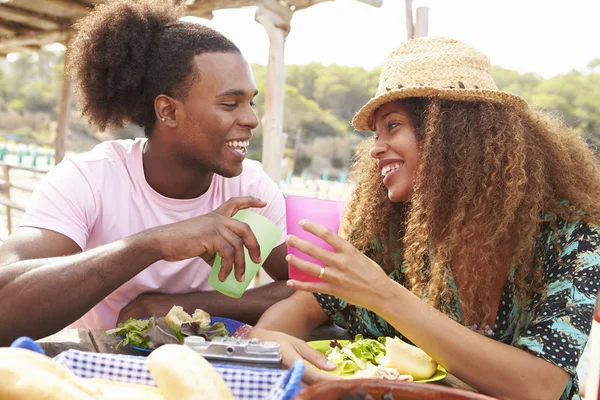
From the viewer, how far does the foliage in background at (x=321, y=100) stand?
54.2 m

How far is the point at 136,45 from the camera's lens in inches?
93.1

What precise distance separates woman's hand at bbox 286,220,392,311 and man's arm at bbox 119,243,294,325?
0.71 metres

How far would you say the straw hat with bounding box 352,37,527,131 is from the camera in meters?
1.67

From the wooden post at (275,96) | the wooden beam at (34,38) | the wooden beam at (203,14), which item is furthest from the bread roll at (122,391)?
the wooden beam at (34,38)

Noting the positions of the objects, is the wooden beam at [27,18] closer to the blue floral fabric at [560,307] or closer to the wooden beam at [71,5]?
the wooden beam at [71,5]

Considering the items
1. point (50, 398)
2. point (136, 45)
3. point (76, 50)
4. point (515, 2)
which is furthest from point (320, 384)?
point (515, 2)

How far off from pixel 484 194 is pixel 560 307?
37 centimetres

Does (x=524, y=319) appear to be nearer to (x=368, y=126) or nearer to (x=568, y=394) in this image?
(x=568, y=394)

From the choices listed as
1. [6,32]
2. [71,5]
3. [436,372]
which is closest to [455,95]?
[436,372]

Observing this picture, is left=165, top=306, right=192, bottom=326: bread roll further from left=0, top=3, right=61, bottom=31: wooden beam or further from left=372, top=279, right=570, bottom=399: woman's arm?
left=0, top=3, right=61, bottom=31: wooden beam

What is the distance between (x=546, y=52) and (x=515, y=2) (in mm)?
10192

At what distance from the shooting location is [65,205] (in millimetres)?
1967

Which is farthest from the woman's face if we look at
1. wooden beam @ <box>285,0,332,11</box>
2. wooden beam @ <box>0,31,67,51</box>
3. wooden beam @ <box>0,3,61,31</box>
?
wooden beam @ <box>0,31,67,51</box>

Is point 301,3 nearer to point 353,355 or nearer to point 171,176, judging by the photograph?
point 171,176
